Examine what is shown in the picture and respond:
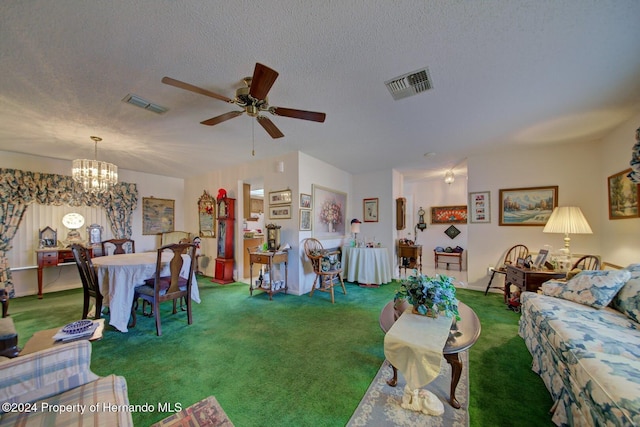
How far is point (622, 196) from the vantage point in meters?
2.79

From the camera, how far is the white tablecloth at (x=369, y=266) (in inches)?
181

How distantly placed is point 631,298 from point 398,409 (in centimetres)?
205

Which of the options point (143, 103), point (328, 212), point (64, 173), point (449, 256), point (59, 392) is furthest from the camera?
point (449, 256)

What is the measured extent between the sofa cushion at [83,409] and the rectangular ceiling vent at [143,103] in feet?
7.72

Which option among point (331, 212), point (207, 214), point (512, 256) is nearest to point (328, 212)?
point (331, 212)

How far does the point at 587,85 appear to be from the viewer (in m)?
2.05

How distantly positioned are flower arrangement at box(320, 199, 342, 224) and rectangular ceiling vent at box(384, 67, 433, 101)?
108 inches

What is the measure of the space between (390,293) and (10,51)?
16.2 ft

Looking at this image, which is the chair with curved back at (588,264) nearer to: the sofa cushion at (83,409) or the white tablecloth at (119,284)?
the sofa cushion at (83,409)

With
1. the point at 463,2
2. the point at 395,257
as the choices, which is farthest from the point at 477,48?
the point at 395,257

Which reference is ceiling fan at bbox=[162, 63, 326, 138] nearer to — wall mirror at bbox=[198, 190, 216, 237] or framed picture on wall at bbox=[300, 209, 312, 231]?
framed picture on wall at bbox=[300, 209, 312, 231]

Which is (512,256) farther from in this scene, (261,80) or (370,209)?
(261,80)

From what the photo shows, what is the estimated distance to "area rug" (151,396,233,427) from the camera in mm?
1427

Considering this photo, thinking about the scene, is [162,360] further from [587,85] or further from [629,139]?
[629,139]
